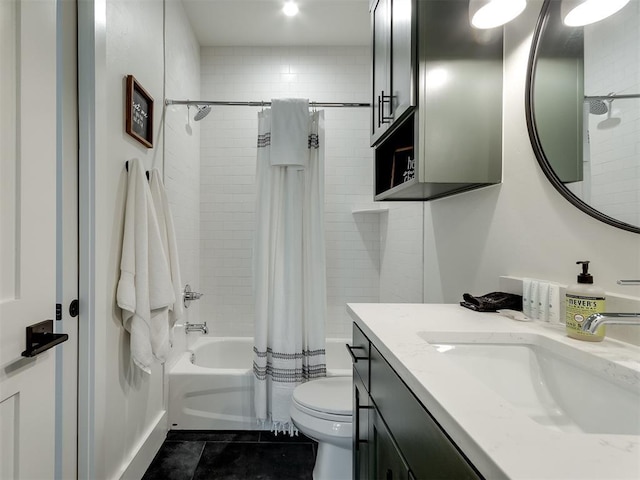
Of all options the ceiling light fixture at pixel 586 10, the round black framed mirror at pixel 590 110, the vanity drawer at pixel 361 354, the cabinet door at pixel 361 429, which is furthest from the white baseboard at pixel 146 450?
the ceiling light fixture at pixel 586 10

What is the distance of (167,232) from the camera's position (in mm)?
1645

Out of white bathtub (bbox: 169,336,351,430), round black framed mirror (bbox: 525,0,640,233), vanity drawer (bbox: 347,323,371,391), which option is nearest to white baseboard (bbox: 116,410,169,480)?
white bathtub (bbox: 169,336,351,430)

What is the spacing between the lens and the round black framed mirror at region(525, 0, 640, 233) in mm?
744

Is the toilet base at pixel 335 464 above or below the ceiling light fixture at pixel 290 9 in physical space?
below

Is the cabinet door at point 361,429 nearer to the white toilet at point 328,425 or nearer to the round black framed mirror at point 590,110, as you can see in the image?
the white toilet at point 328,425

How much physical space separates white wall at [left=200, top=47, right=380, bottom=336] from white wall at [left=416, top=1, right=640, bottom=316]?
1287mm

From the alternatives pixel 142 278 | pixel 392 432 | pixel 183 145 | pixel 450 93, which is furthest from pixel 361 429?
pixel 183 145

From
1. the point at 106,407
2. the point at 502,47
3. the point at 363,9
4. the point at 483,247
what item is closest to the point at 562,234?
the point at 483,247

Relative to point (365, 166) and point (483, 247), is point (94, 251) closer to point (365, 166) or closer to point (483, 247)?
point (483, 247)

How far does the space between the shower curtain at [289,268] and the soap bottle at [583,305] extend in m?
1.47

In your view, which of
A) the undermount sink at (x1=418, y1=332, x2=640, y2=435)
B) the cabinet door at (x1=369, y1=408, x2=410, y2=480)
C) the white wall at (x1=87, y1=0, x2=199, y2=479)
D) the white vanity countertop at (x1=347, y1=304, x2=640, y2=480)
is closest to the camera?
the white vanity countertop at (x1=347, y1=304, x2=640, y2=480)

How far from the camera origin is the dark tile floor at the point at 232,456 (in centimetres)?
168

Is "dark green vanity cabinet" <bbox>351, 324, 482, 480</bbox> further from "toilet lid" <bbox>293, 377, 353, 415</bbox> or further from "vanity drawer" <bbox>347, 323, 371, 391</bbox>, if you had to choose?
"toilet lid" <bbox>293, 377, 353, 415</bbox>

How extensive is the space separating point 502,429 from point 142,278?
4.62 feet
